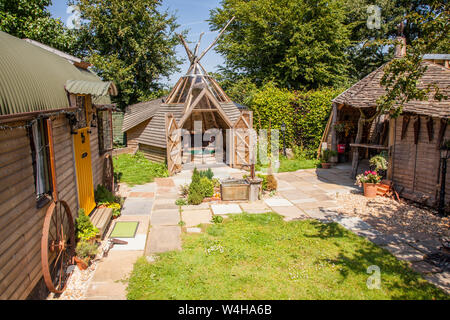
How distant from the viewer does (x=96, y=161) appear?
1024cm

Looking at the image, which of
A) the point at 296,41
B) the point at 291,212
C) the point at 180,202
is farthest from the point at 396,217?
the point at 296,41

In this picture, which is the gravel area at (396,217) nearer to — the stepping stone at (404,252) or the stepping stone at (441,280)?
the stepping stone at (404,252)

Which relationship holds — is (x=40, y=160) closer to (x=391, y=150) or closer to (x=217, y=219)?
(x=217, y=219)

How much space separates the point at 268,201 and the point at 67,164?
650 cm

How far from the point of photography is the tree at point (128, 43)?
78.4ft

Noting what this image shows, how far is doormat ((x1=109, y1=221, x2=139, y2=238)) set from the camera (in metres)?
8.22

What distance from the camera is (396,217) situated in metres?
9.58

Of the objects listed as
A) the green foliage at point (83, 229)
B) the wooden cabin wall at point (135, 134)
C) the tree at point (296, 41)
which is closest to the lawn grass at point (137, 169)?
the wooden cabin wall at point (135, 134)

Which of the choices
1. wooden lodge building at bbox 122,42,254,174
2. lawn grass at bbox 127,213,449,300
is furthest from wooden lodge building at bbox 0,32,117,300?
wooden lodge building at bbox 122,42,254,174

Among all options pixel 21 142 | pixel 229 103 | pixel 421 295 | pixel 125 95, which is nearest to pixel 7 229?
pixel 21 142

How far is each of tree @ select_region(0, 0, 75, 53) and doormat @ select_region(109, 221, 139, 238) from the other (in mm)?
13778

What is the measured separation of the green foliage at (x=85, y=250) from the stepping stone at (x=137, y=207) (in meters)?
3.01

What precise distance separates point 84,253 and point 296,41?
73.3 ft

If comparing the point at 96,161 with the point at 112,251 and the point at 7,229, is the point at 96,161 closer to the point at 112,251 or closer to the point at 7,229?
the point at 112,251
